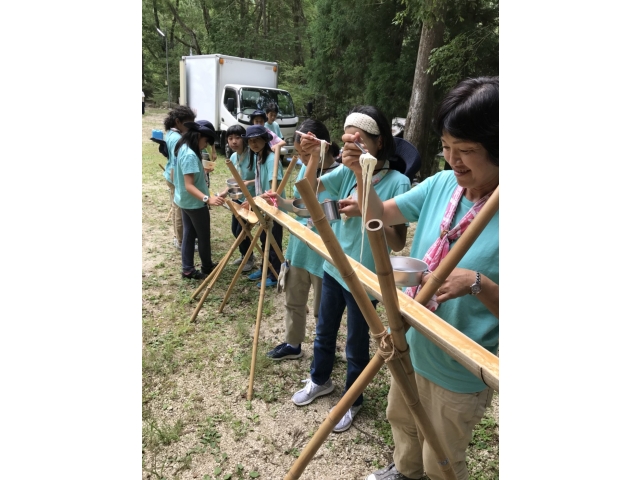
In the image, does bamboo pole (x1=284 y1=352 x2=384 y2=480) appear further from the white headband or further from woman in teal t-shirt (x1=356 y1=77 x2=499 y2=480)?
the white headband

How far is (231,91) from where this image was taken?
40.9ft

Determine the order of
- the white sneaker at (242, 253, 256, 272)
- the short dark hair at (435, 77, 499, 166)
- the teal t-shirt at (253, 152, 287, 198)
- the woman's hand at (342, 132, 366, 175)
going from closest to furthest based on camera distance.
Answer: the short dark hair at (435, 77, 499, 166), the woman's hand at (342, 132, 366, 175), the teal t-shirt at (253, 152, 287, 198), the white sneaker at (242, 253, 256, 272)

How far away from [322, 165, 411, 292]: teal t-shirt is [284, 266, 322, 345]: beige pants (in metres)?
0.62

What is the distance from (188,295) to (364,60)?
398 inches

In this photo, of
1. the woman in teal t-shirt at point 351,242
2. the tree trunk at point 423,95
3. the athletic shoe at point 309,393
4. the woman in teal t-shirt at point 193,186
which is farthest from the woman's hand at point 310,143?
the tree trunk at point 423,95

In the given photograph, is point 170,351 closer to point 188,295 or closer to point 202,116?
point 188,295

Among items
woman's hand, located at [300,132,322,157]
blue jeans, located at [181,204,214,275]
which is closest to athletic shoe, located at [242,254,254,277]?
blue jeans, located at [181,204,214,275]

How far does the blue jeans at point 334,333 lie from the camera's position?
2.53m

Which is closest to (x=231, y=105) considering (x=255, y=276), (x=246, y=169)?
(x=246, y=169)

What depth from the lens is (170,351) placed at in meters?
3.67

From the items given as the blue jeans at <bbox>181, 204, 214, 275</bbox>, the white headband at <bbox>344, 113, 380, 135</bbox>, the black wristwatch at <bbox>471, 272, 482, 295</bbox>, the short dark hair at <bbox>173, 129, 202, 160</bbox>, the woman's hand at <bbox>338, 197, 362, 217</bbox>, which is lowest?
the blue jeans at <bbox>181, 204, 214, 275</bbox>

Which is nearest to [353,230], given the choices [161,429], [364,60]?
[161,429]

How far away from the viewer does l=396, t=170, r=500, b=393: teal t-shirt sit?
4.61 ft

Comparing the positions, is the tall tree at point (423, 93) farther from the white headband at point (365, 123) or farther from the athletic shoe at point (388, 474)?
the athletic shoe at point (388, 474)
